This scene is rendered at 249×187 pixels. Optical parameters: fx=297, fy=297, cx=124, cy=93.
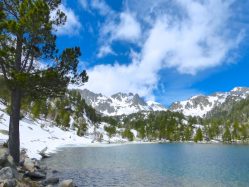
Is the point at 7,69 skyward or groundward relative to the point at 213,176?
skyward

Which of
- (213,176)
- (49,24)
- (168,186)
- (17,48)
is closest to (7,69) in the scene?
(17,48)

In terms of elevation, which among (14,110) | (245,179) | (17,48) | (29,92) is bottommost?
(245,179)

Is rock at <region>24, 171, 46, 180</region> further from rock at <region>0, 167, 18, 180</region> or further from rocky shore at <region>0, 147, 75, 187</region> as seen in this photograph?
rock at <region>0, 167, 18, 180</region>

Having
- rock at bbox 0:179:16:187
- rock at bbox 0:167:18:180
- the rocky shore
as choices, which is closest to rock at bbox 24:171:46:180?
the rocky shore

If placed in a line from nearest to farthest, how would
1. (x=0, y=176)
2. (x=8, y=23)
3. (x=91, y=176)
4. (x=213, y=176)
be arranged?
(x=0, y=176) < (x=8, y=23) < (x=91, y=176) < (x=213, y=176)

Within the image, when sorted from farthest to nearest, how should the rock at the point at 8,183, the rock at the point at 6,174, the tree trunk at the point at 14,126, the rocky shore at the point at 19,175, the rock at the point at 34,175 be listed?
1. the rock at the point at 34,175
2. the tree trunk at the point at 14,126
3. the rock at the point at 6,174
4. the rocky shore at the point at 19,175
5. the rock at the point at 8,183

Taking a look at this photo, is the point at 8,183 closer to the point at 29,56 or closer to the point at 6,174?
the point at 6,174

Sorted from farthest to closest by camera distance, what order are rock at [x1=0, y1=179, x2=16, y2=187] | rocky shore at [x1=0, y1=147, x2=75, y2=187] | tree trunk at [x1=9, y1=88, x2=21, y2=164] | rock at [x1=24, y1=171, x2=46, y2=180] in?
rock at [x1=24, y1=171, x2=46, y2=180], tree trunk at [x1=9, y1=88, x2=21, y2=164], rocky shore at [x1=0, y1=147, x2=75, y2=187], rock at [x1=0, y1=179, x2=16, y2=187]

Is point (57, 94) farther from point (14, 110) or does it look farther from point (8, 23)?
point (8, 23)

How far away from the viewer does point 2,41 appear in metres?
34.4

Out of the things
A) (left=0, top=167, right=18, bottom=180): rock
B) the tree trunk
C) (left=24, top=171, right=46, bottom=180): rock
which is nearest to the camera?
(left=0, top=167, right=18, bottom=180): rock

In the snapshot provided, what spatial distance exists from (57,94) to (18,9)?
1118 centimetres

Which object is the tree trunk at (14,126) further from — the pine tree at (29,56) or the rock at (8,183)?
the rock at (8,183)

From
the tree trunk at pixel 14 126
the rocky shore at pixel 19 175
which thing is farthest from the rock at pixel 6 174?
the tree trunk at pixel 14 126
